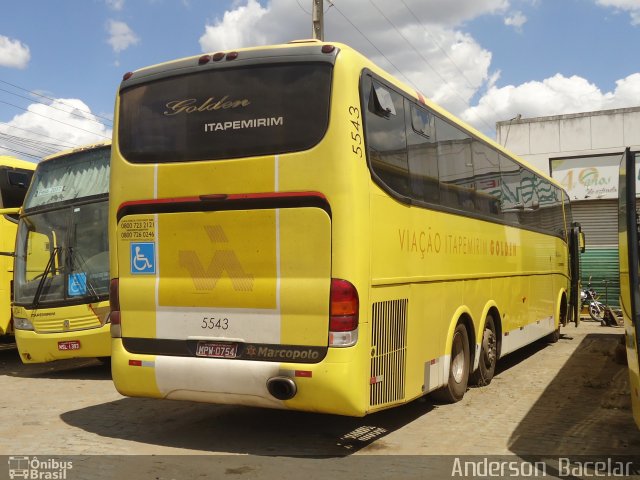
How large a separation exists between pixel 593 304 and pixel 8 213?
57.0 feet

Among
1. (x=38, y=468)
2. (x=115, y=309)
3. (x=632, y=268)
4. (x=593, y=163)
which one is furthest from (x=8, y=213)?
(x=593, y=163)

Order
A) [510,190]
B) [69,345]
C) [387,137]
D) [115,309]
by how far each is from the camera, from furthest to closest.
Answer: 1. [510,190]
2. [69,345]
3. [115,309]
4. [387,137]

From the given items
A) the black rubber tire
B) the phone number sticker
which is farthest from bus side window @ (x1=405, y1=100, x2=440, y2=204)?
the black rubber tire

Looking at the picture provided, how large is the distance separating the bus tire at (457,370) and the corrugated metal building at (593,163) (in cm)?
1813

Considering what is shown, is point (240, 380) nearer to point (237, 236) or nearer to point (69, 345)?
point (237, 236)

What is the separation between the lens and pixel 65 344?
397 inches

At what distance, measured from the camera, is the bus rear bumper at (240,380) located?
17.9 feet

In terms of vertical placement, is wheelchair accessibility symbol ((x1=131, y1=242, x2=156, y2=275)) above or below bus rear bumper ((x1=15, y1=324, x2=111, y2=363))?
above

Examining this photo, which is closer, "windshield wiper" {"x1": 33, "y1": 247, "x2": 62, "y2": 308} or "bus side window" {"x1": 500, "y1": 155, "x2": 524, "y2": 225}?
"bus side window" {"x1": 500, "y1": 155, "x2": 524, "y2": 225}

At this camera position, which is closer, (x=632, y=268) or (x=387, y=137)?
(x=632, y=268)

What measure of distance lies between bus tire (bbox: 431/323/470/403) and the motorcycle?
1362cm

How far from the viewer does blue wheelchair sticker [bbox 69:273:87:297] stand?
400 inches

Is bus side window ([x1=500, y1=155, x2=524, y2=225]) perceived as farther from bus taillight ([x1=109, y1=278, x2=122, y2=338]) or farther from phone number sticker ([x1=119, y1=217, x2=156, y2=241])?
bus taillight ([x1=109, y1=278, x2=122, y2=338])

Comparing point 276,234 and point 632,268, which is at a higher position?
point 276,234
